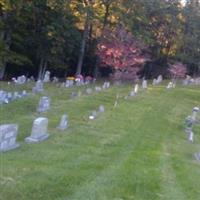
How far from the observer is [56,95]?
94.5ft

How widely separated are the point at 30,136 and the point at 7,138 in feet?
6.40

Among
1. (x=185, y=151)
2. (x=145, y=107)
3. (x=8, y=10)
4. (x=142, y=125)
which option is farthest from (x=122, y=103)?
(x=8, y=10)

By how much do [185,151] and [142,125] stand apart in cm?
453

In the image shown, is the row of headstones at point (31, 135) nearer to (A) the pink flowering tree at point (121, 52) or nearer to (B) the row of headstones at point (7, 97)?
(B) the row of headstones at point (7, 97)

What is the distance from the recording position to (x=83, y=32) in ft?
162

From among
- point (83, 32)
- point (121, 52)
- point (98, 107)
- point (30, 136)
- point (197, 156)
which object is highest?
point (83, 32)

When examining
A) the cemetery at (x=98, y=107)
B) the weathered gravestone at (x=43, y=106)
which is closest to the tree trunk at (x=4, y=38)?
the cemetery at (x=98, y=107)

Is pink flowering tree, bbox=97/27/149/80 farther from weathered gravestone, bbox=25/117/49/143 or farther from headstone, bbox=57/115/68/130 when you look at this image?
weathered gravestone, bbox=25/117/49/143

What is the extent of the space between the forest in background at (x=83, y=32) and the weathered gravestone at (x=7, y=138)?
25.7m

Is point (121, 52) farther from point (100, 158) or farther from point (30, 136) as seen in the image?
point (100, 158)

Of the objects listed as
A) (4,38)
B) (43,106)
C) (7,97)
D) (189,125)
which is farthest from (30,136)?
(4,38)

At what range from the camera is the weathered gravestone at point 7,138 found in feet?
43.5

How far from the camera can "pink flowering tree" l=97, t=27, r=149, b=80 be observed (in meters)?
42.6

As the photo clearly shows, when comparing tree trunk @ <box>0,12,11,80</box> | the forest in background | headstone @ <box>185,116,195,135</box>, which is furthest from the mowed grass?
the forest in background
